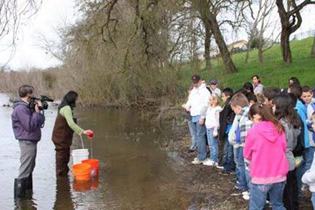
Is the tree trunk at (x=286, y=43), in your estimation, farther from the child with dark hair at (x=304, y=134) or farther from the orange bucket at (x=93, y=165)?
the orange bucket at (x=93, y=165)

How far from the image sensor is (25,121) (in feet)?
20.9

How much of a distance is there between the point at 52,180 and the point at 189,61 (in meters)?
12.3

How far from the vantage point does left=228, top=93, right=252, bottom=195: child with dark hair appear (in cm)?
598

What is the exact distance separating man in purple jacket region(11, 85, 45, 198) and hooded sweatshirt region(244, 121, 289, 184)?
3.74 metres

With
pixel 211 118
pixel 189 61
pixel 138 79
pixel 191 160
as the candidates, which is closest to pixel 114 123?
pixel 189 61

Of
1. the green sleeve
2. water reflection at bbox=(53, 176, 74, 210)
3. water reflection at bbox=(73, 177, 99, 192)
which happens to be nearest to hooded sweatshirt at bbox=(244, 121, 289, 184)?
water reflection at bbox=(53, 176, 74, 210)

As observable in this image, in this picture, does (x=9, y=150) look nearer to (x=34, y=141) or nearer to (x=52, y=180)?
(x=52, y=180)

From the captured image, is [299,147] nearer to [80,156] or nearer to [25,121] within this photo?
[25,121]

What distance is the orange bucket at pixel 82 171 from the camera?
295 inches

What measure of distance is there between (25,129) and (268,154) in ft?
13.2

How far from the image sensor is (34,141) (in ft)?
21.7

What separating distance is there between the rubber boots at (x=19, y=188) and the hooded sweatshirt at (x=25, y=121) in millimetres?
760

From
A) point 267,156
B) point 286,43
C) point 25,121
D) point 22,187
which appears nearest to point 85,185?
point 22,187

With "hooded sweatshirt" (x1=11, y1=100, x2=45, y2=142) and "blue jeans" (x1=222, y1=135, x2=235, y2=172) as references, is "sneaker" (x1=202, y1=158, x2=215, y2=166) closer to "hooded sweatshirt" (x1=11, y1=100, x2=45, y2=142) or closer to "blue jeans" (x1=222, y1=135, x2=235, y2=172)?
"blue jeans" (x1=222, y1=135, x2=235, y2=172)
